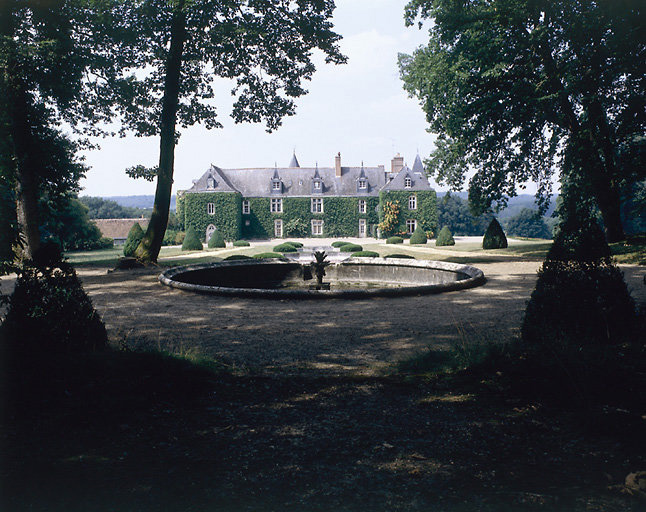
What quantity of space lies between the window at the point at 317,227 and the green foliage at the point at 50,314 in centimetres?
4540

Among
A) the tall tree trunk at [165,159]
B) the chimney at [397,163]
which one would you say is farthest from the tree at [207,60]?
the chimney at [397,163]

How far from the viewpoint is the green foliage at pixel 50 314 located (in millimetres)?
5129

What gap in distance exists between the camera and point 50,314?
17.3ft

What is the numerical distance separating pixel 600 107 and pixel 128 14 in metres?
A: 19.8

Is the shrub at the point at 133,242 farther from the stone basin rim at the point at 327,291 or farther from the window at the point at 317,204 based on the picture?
the window at the point at 317,204

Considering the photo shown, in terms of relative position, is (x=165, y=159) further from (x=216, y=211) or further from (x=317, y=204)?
(x=317, y=204)

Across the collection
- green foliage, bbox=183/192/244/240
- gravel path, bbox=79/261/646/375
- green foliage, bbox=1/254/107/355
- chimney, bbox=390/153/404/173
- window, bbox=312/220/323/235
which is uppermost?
chimney, bbox=390/153/404/173

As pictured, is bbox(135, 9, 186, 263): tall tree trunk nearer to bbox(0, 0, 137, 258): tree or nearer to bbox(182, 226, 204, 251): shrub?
bbox(0, 0, 137, 258): tree

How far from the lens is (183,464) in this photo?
3.26 meters

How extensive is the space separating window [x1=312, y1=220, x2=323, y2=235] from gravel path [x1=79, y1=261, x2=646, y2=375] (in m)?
39.1

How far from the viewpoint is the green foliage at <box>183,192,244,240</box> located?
159ft

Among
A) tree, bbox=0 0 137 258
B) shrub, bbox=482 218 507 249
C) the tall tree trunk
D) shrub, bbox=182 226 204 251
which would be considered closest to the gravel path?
the tall tree trunk

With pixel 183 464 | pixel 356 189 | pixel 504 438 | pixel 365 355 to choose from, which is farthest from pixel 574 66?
pixel 356 189

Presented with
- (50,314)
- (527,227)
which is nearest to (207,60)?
(50,314)
